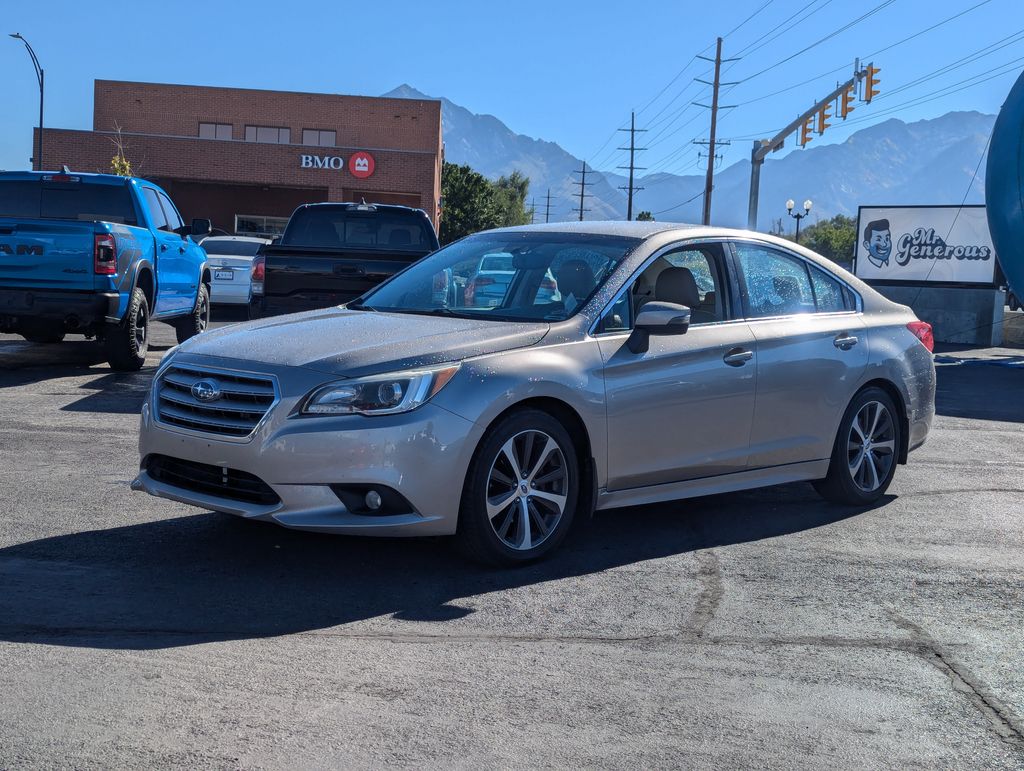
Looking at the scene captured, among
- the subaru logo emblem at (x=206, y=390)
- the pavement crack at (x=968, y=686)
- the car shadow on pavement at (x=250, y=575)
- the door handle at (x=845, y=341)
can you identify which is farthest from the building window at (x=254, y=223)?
the pavement crack at (x=968, y=686)

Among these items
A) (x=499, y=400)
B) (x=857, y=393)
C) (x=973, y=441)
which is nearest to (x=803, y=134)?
(x=973, y=441)

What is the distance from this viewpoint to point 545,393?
5477mm

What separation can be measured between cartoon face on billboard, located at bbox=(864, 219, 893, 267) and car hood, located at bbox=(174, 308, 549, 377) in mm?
24850

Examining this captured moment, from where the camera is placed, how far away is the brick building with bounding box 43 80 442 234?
51.4m

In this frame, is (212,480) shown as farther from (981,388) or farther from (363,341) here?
(981,388)

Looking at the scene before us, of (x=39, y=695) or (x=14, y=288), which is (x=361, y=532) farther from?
(x=14, y=288)

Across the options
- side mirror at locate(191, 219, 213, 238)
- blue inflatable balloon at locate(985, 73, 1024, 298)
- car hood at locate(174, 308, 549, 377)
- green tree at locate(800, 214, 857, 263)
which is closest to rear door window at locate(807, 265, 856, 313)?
car hood at locate(174, 308, 549, 377)

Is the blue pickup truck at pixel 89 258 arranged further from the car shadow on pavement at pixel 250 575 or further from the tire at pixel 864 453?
the tire at pixel 864 453

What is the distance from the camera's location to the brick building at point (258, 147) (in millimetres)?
51375

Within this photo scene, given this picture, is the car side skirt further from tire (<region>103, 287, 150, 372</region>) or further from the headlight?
tire (<region>103, 287, 150, 372</region>)

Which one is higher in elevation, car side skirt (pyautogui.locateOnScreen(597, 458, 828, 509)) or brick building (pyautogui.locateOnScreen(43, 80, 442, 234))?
brick building (pyautogui.locateOnScreen(43, 80, 442, 234))

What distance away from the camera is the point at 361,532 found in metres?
5.18

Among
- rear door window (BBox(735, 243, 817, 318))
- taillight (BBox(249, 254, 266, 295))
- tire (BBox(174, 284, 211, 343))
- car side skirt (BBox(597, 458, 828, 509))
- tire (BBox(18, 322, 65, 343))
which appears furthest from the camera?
tire (BBox(174, 284, 211, 343))

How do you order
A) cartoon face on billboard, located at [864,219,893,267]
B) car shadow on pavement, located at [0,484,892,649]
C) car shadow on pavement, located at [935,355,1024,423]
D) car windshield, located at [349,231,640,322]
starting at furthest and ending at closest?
cartoon face on billboard, located at [864,219,893,267] < car shadow on pavement, located at [935,355,1024,423] < car windshield, located at [349,231,640,322] < car shadow on pavement, located at [0,484,892,649]
